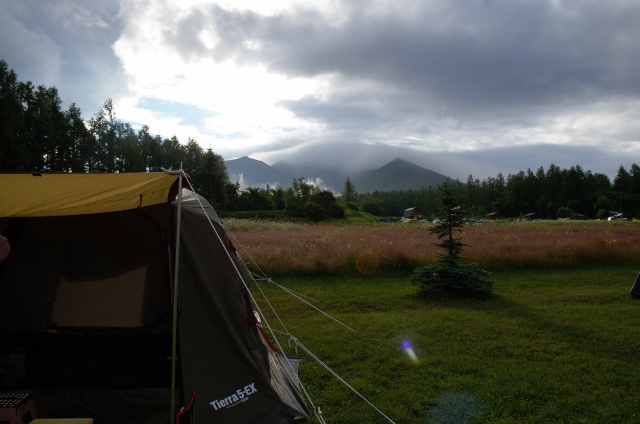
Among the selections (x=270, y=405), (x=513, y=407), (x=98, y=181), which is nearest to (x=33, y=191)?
(x=98, y=181)

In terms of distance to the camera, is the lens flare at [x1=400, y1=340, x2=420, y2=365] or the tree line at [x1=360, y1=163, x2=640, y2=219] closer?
the lens flare at [x1=400, y1=340, x2=420, y2=365]

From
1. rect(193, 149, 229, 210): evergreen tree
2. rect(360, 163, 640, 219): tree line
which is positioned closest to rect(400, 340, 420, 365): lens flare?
rect(193, 149, 229, 210): evergreen tree

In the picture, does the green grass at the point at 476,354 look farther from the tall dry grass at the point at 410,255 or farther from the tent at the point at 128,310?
the tall dry grass at the point at 410,255

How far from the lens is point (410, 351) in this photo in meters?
6.02

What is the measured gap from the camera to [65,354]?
5234 millimetres

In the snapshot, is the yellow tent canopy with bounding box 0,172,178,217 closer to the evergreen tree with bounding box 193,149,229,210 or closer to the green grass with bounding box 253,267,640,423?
the green grass with bounding box 253,267,640,423

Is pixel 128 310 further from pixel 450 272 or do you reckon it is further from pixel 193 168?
pixel 193 168

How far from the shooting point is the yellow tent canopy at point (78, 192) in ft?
12.3

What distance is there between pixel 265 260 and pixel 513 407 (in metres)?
8.63

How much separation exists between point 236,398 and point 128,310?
2.52m

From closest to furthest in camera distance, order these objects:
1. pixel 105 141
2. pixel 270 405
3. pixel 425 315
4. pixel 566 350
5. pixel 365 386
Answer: pixel 270 405, pixel 365 386, pixel 566 350, pixel 425 315, pixel 105 141

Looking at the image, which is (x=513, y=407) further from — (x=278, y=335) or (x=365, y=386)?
(x=278, y=335)

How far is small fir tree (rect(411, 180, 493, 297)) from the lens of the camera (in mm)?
9281

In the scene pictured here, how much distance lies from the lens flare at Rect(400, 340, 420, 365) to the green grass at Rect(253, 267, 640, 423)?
0.08 m
